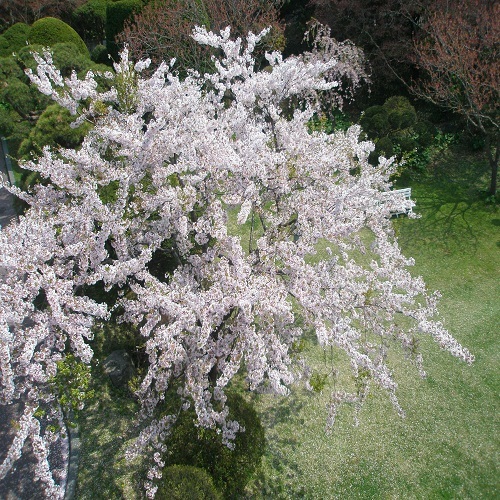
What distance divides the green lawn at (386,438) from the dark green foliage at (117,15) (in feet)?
52.6

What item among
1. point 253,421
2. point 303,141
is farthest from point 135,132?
point 253,421

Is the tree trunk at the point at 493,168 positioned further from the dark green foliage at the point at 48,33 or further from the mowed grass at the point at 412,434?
the dark green foliage at the point at 48,33

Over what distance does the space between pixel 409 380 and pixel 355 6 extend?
1340cm

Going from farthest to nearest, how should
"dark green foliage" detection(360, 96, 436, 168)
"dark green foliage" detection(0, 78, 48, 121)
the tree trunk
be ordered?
1. "dark green foliage" detection(0, 78, 48, 121)
2. "dark green foliage" detection(360, 96, 436, 168)
3. the tree trunk

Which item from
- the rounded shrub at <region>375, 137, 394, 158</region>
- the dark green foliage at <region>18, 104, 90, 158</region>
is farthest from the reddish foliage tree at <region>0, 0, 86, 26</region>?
the rounded shrub at <region>375, 137, 394, 158</region>

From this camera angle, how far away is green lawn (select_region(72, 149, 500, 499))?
18.7 feet

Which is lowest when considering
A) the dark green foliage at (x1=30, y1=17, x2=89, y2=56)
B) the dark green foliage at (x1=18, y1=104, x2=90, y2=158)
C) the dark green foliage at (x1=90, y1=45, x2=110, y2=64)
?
the dark green foliage at (x1=18, y1=104, x2=90, y2=158)

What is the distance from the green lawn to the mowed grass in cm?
→ 1

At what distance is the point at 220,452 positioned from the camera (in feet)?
17.1

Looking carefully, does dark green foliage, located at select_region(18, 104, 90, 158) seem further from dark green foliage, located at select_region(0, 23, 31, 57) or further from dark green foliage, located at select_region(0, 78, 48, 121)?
dark green foliage, located at select_region(0, 23, 31, 57)

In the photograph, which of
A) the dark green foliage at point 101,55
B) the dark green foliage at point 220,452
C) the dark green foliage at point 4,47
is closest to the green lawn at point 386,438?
the dark green foliage at point 220,452

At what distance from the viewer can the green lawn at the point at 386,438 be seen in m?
5.70

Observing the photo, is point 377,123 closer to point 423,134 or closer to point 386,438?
point 423,134

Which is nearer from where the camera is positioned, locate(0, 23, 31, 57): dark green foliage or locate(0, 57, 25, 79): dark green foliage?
locate(0, 57, 25, 79): dark green foliage
